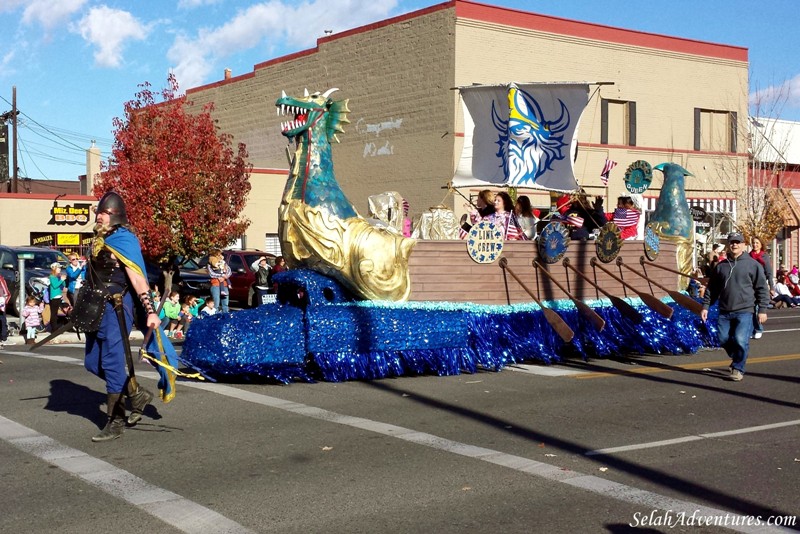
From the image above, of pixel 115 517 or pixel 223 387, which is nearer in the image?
pixel 115 517

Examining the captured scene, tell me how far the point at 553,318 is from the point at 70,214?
1019 inches

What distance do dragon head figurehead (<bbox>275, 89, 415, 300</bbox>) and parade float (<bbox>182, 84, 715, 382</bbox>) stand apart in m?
0.01

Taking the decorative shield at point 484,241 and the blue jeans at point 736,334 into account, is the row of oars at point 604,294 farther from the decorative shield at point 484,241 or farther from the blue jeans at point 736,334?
the blue jeans at point 736,334

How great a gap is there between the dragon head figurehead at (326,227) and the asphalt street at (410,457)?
1.27 metres

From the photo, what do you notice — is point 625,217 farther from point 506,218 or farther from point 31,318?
point 31,318

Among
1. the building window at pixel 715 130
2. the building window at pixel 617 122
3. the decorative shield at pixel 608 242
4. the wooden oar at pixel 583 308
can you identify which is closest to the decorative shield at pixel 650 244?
the decorative shield at pixel 608 242

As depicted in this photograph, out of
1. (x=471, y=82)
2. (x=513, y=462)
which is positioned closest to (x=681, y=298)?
(x=513, y=462)

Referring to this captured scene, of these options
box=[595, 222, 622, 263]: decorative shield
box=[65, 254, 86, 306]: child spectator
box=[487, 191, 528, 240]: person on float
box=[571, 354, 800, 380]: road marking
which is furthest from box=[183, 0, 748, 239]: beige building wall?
box=[571, 354, 800, 380]: road marking

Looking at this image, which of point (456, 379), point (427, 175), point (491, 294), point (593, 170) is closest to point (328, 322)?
point (456, 379)

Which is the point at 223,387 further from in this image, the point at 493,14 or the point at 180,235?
the point at 493,14

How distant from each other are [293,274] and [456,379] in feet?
7.12

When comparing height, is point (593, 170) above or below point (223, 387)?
above

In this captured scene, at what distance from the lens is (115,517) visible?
515cm

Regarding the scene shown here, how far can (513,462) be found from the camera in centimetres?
648
